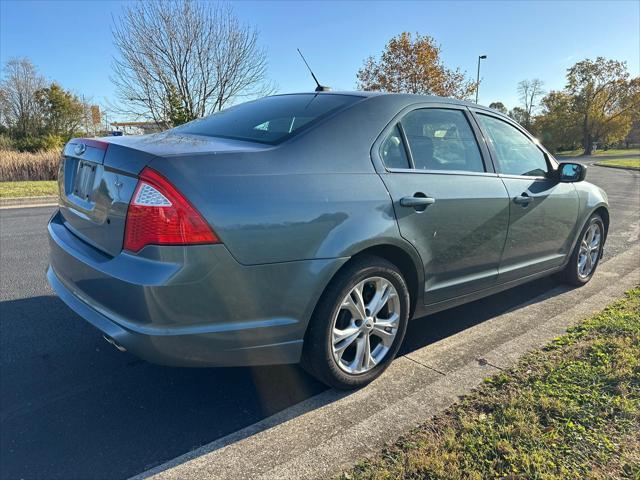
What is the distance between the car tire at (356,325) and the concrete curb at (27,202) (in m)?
10.4

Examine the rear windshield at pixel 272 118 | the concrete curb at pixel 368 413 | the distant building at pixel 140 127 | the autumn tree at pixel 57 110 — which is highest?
the autumn tree at pixel 57 110

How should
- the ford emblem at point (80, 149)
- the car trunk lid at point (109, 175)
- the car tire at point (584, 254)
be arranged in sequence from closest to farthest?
the car trunk lid at point (109, 175)
the ford emblem at point (80, 149)
the car tire at point (584, 254)

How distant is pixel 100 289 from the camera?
218 cm

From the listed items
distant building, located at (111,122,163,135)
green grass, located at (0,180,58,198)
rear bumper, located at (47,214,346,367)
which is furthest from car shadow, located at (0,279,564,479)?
distant building, located at (111,122,163,135)

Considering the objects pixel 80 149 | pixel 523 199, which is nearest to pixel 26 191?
pixel 80 149

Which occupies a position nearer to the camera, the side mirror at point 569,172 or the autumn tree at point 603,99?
the side mirror at point 569,172

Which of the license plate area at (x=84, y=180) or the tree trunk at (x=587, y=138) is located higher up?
the tree trunk at (x=587, y=138)

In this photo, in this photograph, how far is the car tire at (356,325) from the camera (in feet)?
7.88

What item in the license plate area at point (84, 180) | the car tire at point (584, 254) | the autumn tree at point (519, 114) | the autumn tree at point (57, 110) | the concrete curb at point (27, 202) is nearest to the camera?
the license plate area at point (84, 180)

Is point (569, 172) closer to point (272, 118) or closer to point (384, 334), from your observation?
point (384, 334)

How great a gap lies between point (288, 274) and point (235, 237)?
1.07 ft

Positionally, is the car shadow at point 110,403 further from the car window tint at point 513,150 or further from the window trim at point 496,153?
the car window tint at point 513,150

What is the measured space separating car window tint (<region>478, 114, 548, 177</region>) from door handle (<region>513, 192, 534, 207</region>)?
0.65 feet

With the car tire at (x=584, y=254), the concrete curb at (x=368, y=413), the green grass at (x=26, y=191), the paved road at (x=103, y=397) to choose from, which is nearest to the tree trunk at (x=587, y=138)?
the green grass at (x=26, y=191)
